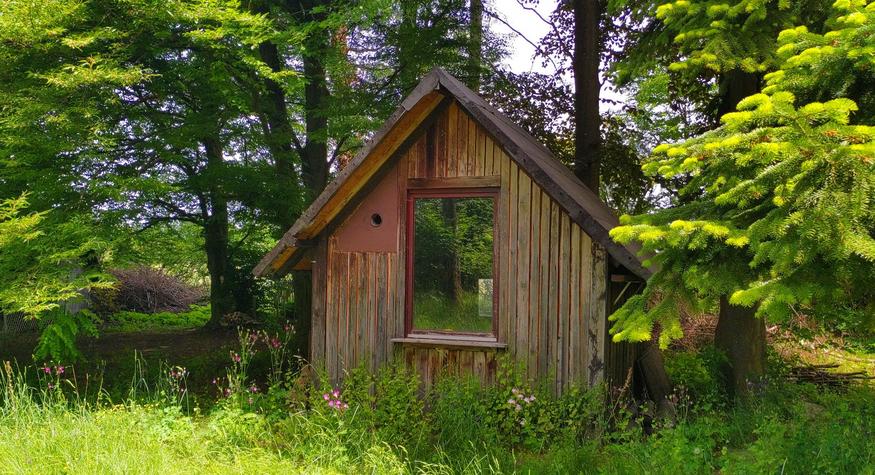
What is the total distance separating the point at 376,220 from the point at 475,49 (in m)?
6.29

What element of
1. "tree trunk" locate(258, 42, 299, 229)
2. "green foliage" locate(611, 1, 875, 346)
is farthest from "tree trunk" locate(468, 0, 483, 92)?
"green foliage" locate(611, 1, 875, 346)

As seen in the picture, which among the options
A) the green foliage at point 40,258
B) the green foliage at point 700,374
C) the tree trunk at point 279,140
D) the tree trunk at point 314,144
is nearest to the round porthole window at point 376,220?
the green foliage at point 40,258

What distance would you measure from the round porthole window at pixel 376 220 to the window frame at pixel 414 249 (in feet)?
1.12

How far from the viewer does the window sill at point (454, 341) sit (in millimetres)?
8031

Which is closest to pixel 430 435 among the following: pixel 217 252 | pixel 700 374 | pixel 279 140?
pixel 700 374

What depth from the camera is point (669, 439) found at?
20.1 ft

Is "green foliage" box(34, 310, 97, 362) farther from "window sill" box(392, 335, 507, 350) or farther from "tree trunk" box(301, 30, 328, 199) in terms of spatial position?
"tree trunk" box(301, 30, 328, 199)

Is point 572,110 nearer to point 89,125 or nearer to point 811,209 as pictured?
point 89,125

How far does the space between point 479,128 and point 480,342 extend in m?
2.44

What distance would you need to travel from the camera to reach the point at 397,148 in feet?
27.8

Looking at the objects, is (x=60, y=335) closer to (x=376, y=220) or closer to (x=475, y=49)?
(x=376, y=220)

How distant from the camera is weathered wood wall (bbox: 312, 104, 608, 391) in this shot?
25.5 feet

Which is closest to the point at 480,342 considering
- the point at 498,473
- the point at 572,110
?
the point at 498,473

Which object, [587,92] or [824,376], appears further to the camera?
[587,92]
